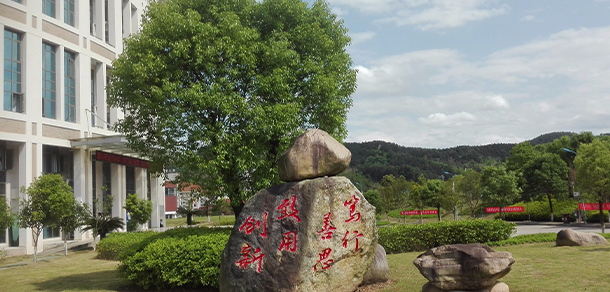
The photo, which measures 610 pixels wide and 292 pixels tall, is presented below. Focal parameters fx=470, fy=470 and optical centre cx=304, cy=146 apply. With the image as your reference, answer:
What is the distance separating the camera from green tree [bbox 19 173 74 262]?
17484mm

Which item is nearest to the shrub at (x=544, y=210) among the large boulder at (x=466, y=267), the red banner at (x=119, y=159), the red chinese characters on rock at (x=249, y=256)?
the red banner at (x=119, y=159)

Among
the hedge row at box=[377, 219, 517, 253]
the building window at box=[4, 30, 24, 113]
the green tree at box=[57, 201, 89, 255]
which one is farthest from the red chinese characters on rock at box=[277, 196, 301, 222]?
the building window at box=[4, 30, 24, 113]

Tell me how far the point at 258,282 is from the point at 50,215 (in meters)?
13.6

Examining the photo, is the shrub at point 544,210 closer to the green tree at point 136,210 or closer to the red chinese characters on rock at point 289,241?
the green tree at point 136,210

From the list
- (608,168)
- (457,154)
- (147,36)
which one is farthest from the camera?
(457,154)

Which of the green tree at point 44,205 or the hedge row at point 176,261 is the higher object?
the green tree at point 44,205

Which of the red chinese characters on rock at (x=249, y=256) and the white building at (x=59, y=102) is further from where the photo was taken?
the white building at (x=59, y=102)

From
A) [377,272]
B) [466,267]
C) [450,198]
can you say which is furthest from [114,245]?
[450,198]

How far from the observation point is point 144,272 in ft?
32.4

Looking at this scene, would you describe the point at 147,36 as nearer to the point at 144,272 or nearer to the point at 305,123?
the point at 305,123

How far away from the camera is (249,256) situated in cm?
802

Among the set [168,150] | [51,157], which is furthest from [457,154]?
[168,150]

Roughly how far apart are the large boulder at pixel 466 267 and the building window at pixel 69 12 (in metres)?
→ 23.4

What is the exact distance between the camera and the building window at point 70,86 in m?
24.0
